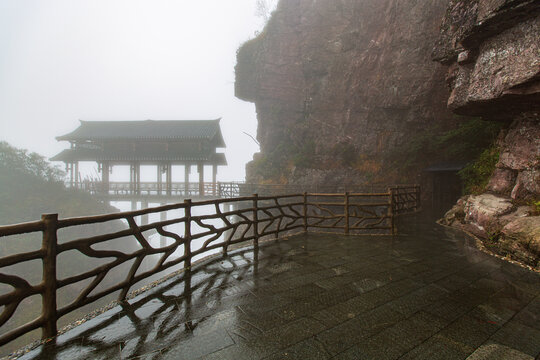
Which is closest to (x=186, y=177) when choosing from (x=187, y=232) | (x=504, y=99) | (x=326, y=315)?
(x=187, y=232)

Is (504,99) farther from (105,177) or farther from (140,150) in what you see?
(105,177)

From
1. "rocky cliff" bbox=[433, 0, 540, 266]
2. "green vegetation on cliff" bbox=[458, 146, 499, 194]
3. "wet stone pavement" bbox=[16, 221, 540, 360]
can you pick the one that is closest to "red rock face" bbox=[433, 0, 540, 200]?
"rocky cliff" bbox=[433, 0, 540, 266]

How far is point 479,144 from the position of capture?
46.2ft

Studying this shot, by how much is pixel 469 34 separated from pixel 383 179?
11.4 meters

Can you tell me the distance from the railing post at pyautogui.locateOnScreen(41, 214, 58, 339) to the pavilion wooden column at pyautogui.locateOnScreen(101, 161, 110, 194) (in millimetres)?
25148

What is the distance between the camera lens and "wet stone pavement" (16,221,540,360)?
7.91 feet

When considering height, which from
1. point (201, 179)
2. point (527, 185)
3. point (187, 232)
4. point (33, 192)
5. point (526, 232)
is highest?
point (201, 179)

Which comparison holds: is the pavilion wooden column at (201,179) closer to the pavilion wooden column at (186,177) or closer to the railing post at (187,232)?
the pavilion wooden column at (186,177)

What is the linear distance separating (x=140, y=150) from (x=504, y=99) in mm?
26810

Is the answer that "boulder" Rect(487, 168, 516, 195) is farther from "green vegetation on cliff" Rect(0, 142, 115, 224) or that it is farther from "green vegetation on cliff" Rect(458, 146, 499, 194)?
"green vegetation on cliff" Rect(0, 142, 115, 224)

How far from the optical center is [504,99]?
8.16m

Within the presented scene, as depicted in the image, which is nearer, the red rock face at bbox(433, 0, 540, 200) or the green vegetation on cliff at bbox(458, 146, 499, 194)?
the red rock face at bbox(433, 0, 540, 200)

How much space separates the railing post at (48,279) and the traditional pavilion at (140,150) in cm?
2132

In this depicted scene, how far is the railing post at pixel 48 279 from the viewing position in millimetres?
2678
